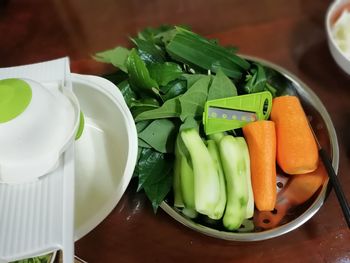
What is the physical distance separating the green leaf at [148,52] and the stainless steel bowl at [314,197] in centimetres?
21

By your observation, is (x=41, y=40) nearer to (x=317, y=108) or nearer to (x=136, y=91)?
(x=136, y=91)

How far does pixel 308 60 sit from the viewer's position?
2.90 feet

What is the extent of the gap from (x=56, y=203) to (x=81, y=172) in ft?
0.67

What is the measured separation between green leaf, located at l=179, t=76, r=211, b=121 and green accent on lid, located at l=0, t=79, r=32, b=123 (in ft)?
0.83

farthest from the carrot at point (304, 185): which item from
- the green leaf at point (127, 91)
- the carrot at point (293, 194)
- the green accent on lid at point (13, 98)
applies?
the green accent on lid at point (13, 98)

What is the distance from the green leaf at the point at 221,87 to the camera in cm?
68

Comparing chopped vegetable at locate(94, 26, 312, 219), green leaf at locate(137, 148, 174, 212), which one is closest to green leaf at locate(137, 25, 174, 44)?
chopped vegetable at locate(94, 26, 312, 219)

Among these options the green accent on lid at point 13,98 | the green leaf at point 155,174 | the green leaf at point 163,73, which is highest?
the green accent on lid at point 13,98

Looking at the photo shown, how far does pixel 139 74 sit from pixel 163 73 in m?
0.04

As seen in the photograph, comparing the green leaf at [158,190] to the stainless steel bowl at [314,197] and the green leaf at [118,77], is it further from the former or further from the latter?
the green leaf at [118,77]

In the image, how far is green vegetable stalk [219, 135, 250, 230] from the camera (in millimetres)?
602

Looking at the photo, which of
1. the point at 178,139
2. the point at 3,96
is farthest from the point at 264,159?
the point at 3,96

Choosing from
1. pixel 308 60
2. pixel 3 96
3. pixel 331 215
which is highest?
pixel 3 96

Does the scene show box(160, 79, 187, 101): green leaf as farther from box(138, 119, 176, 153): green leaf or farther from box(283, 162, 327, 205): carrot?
box(283, 162, 327, 205): carrot
